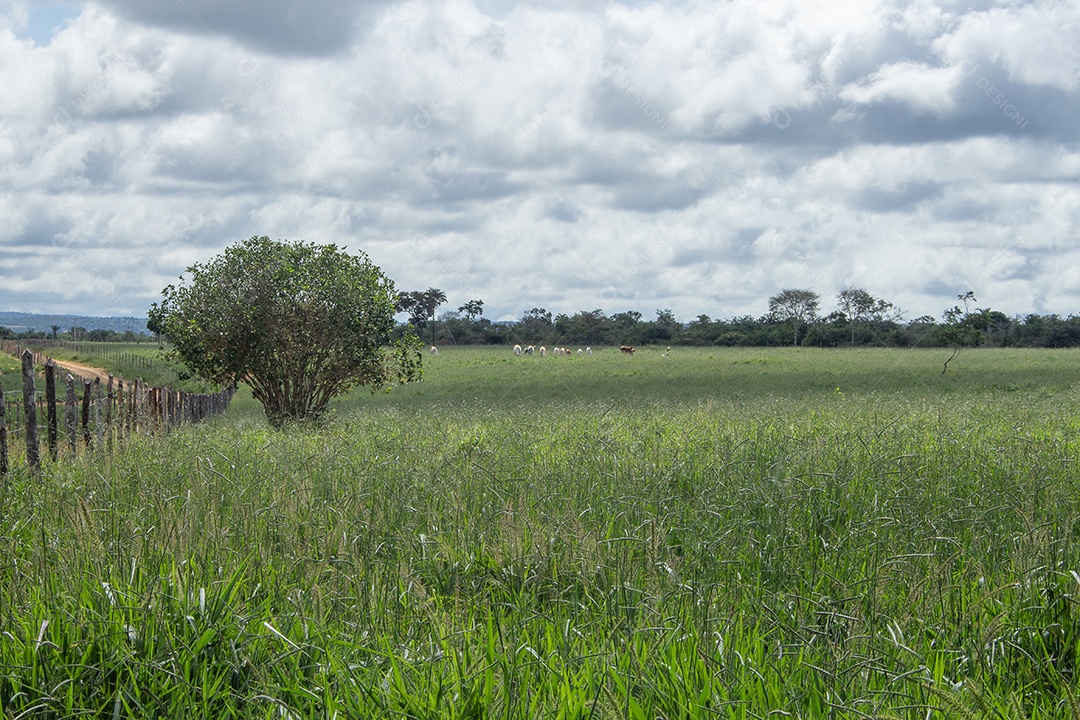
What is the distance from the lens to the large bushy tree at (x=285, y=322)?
1933 cm

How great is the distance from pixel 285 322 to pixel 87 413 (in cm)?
521

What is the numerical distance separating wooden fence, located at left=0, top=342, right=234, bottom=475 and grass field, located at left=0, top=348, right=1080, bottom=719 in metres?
1.23

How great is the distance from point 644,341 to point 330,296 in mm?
89084

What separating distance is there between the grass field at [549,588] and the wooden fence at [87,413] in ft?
4.03

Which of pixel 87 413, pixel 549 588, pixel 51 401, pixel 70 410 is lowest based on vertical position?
pixel 549 588

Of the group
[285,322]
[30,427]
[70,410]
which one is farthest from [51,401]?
[285,322]

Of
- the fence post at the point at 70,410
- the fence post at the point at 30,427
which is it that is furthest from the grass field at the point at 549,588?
the fence post at the point at 70,410

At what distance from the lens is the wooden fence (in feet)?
36.4

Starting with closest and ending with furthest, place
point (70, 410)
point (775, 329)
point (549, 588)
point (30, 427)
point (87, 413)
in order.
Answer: point (549, 588)
point (30, 427)
point (70, 410)
point (87, 413)
point (775, 329)

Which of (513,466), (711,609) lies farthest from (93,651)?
(513,466)

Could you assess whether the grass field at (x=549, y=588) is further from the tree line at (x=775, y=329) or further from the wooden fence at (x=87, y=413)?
the tree line at (x=775, y=329)

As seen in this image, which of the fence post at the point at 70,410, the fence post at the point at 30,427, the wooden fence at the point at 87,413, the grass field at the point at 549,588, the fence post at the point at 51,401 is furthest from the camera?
the fence post at the point at 70,410

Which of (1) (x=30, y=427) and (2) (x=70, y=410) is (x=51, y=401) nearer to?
(2) (x=70, y=410)

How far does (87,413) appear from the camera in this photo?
14.6 meters
